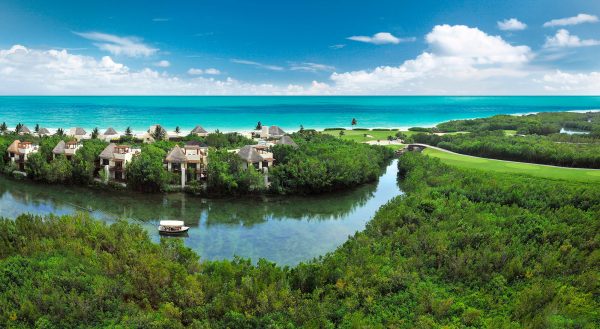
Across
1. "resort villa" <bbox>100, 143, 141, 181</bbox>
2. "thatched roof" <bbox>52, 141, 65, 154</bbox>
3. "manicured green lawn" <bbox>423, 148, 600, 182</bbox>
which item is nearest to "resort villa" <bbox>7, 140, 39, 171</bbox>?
"thatched roof" <bbox>52, 141, 65, 154</bbox>

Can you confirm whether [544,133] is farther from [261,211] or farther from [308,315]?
[308,315]

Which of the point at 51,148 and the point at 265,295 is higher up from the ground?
the point at 51,148

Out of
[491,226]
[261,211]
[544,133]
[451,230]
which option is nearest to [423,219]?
[451,230]

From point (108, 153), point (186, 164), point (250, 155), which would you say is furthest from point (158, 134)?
point (250, 155)

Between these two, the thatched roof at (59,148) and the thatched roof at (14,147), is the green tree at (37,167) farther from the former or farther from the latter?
the thatched roof at (14,147)

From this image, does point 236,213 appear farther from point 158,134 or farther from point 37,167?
point 158,134

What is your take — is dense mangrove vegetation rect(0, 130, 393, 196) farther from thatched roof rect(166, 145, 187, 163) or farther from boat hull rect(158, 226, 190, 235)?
boat hull rect(158, 226, 190, 235)

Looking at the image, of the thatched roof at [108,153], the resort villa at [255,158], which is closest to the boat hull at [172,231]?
the resort villa at [255,158]
